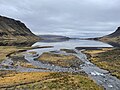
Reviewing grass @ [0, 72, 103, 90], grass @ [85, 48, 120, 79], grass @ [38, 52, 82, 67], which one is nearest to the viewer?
grass @ [0, 72, 103, 90]

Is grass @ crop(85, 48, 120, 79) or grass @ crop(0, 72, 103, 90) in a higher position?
grass @ crop(0, 72, 103, 90)

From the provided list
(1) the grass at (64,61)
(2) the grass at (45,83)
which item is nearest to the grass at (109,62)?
(1) the grass at (64,61)

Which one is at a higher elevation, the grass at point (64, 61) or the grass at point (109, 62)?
the grass at point (109, 62)

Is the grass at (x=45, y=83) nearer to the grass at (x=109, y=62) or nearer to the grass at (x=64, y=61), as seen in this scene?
the grass at (x=109, y=62)

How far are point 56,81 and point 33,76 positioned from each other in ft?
29.2

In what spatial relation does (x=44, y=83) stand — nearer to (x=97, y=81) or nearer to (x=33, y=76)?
(x=33, y=76)

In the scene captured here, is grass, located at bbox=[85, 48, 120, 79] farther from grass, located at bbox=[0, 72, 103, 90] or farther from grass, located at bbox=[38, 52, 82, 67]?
grass, located at bbox=[0, 72, 103, 90]

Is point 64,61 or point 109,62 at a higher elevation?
point 109,62

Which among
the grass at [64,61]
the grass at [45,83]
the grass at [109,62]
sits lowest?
the grass at [64,61]

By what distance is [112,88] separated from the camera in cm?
4444

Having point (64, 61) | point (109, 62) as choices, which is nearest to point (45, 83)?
point (64, 61)

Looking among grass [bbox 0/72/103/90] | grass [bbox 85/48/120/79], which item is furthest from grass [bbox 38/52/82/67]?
grass [bbox 0/72/103/90]

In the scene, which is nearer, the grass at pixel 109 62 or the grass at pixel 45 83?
the grass at pixel 45 83

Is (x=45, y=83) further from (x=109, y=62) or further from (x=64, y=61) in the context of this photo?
(x=109, y=62)
